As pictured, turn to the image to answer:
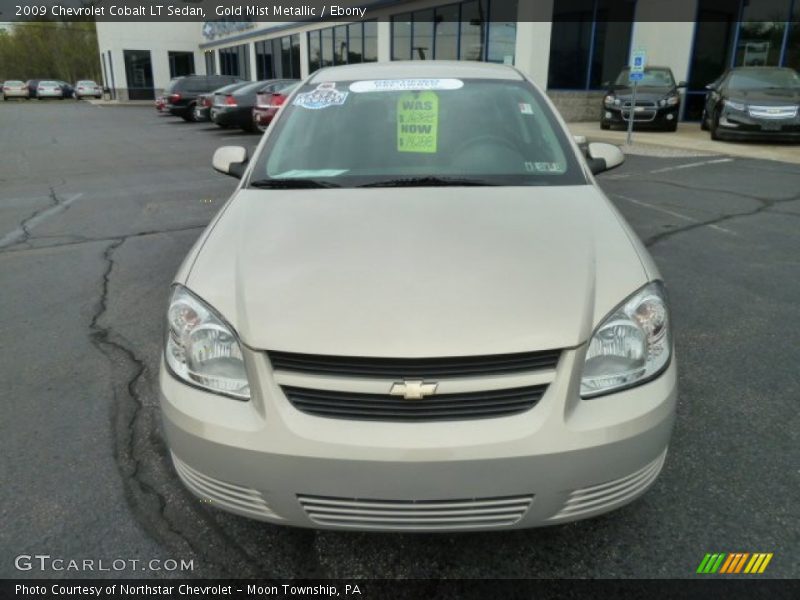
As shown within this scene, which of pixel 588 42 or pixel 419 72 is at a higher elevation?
pixel 588 42

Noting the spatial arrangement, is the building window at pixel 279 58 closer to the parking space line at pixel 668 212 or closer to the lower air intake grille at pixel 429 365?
the parking space line at pixel 668 212

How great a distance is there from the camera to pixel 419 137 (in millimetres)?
3059

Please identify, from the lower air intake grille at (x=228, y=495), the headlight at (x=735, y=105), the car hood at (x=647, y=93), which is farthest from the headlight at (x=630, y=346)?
the car hood at (x=647, y=93)

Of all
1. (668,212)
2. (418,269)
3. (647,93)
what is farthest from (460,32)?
(418,269)

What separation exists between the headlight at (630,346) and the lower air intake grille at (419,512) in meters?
0.41

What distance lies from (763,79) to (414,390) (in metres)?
15.0

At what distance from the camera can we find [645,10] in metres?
18.7

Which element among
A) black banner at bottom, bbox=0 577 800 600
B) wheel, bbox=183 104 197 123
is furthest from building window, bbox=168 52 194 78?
black banner at bottom, bbox=0 577 800 600

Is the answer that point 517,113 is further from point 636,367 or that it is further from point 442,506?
point 442,506

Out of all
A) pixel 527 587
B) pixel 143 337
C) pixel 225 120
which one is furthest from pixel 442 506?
pixel 225 120

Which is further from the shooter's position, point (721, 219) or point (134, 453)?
point (721, 219)

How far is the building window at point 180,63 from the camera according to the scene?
45.7 meters

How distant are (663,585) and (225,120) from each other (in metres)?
18.3

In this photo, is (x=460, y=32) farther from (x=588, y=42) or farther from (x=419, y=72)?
(x=419, y=72)
